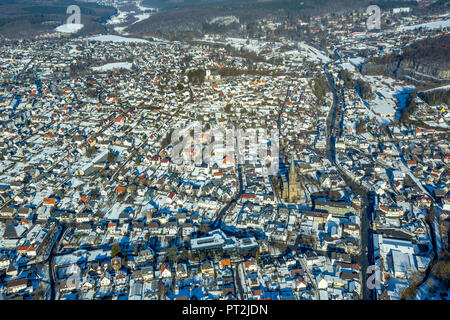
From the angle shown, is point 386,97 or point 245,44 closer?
point 386,97

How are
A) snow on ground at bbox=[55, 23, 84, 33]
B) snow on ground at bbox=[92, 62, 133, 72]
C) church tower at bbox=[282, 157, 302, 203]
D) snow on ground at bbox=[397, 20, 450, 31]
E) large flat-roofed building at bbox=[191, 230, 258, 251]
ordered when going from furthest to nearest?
snow on ground at bbox=[55, 23, 84, 33] → snow on ground at bbox=[397, 20, 450, 31] → snow on ground at bbox=[92, 62, 133, 72] → church tower at bbox=[282, 157, 302, 203] → large flat-roofed building at bbox=[191, 230, 258, 251]

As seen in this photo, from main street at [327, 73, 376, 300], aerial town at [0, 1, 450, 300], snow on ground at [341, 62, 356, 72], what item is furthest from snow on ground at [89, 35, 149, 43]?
main street at [327, 73, 376, 300]

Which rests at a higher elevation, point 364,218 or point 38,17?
point 38,17

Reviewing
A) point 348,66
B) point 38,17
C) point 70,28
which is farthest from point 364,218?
point 38,17

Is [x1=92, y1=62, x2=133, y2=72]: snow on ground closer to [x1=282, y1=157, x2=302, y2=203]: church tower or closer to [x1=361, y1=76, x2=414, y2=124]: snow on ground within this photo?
[x1=361, y1=76, x2=414, y2=124]: snow on ground

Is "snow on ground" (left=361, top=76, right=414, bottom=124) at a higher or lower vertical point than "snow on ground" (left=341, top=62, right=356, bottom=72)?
lower

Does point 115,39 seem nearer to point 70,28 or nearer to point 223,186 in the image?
point 70,28
